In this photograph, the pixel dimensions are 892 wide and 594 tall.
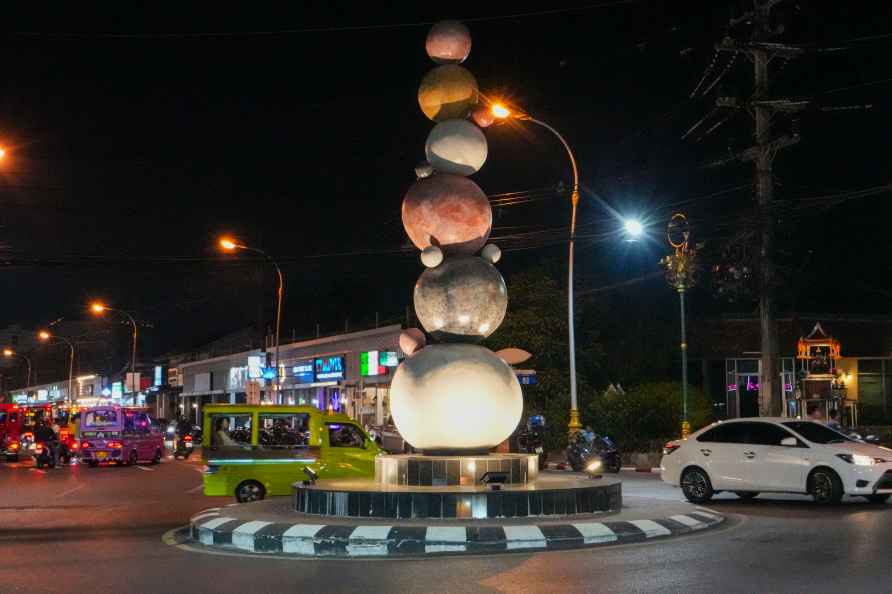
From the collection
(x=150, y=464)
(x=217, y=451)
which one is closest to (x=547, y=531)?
(x=217, y=451)

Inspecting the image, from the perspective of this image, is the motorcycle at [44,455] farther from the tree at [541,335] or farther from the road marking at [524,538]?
the road marking at [524,538]

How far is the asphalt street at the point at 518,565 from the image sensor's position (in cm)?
938

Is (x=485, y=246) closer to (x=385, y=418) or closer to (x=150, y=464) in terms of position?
(x=150, y=464)

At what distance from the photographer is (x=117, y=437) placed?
124 feet

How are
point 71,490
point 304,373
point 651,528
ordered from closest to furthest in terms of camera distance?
point 651,528, point 71,490, point 304,373

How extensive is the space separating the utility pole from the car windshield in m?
9.59

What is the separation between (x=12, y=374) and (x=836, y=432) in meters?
152

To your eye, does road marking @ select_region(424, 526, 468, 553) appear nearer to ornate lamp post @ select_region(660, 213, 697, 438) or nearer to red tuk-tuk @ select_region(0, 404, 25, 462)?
ornate lamp post @ select_region(660, 213, 697, 438)

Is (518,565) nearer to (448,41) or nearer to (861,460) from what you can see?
(861,460)

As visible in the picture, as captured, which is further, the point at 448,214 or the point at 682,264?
the point at 682,264

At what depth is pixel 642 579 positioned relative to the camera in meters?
9.54

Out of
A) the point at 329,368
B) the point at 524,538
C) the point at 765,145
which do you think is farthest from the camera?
the point at 329,368

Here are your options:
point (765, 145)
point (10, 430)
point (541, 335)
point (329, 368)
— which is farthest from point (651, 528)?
point (329, 368)

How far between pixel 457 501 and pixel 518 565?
2.76 meters
